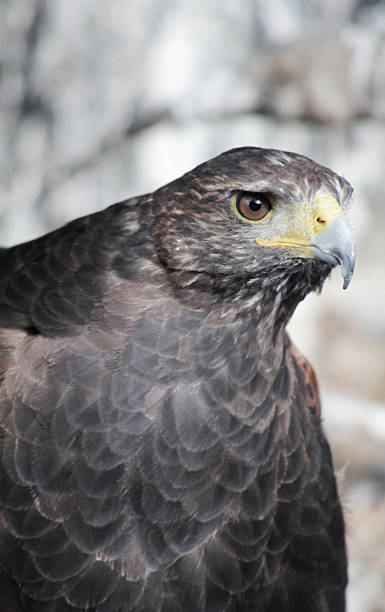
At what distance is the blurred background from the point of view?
6.87m

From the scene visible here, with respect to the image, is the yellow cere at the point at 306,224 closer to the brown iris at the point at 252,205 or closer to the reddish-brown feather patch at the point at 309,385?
the brown iris at the point at 252,205

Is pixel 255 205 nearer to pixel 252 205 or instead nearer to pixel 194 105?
pixel 252 205

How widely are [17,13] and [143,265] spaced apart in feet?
15.5

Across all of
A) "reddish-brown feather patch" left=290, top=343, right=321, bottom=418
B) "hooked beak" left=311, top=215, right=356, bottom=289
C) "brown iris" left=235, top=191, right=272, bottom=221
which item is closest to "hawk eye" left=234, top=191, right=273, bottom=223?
"brown iris" left=235, top=191, right=272, bottom=221

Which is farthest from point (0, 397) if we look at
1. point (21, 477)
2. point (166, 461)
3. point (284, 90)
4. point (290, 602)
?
point (284, 90)

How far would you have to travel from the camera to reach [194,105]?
7.21 m

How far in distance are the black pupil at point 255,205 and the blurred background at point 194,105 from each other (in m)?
4.05

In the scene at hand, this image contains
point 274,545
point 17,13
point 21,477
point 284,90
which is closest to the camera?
point 21,477

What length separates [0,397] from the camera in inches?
109

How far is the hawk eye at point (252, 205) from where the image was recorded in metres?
2.65

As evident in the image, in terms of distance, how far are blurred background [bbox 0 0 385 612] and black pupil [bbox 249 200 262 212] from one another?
4.05 m

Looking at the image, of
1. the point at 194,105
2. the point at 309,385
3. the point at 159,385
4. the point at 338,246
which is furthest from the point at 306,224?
the point at 194,105

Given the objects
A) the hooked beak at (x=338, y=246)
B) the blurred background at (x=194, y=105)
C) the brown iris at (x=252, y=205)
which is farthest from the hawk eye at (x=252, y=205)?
the blurred background at (x=194, y=105)

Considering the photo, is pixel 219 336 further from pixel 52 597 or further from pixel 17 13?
pixel 17 13
